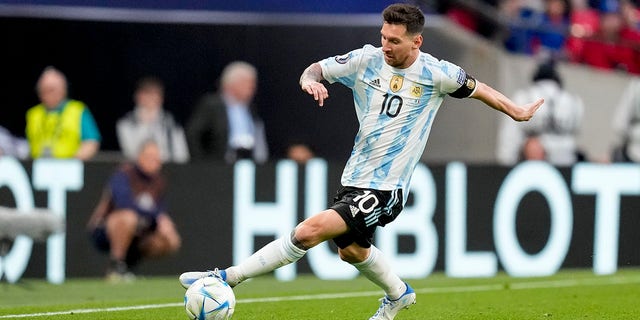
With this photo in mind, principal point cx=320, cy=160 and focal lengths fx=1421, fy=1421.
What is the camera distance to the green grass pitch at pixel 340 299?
9891 millimetres

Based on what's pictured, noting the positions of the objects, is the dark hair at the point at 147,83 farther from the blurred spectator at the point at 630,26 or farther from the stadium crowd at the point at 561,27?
the blurred spectator at the point at 630,26

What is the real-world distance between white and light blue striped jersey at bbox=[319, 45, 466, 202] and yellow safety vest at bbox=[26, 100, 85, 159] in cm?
598

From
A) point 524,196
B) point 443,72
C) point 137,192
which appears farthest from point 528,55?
point 443,72

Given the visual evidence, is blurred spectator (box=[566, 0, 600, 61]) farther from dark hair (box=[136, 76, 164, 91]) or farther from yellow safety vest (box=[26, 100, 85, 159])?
yellow safety vest (box=[26, 100, 85, 159])

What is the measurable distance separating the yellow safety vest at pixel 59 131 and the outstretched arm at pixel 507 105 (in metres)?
6.40

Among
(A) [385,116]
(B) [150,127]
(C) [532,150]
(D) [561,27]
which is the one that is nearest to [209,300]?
(A) [385,116]

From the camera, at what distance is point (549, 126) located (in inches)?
633

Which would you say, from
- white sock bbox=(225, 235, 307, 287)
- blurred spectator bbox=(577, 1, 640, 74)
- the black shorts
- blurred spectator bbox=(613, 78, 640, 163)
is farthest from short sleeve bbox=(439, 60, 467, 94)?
blurred spectator bbox=(577, 1, 640, 74)

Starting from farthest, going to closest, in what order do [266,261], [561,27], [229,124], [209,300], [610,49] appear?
[610,49] < [561,27] < [229,124] < [266,261] < [209,300]

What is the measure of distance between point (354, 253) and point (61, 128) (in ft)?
20.7

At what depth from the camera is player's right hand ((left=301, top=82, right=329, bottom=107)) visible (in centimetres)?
830

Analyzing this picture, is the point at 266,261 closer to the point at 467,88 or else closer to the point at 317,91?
the point at 317,91

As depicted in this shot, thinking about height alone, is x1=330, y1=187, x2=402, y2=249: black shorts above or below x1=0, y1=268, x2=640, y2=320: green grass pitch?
above

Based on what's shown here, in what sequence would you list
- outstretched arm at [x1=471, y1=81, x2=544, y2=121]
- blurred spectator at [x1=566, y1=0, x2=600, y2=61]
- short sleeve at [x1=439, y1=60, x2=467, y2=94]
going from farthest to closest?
blurred spectator at [x1=566, y1=0, x2=600, y2=61]
short sleeve at [x1=439, y1=60, x2=467, y2=94]
outstretched arm at [x1=471, y1=81, x2=544, y2=121]
